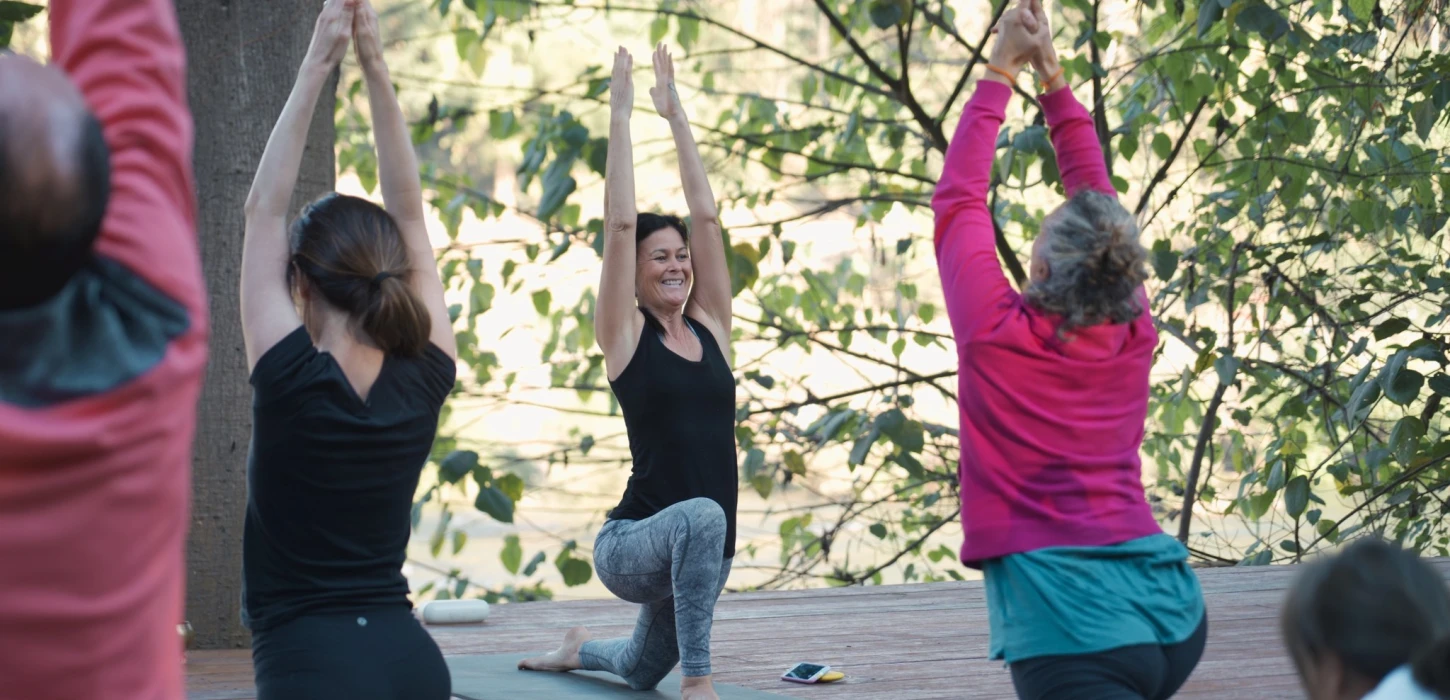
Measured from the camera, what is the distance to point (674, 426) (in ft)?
11.4

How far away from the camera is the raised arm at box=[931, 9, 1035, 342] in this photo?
2363mm

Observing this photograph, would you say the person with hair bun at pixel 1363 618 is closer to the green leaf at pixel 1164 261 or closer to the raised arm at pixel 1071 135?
the raised arm at pixel 1071 135

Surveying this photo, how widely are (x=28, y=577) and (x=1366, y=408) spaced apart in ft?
15.5

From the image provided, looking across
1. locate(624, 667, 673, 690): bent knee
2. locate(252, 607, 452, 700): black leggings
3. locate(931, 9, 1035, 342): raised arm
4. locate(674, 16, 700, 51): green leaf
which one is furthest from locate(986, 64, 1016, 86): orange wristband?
locate(674, 16, 700, 51): green leaf

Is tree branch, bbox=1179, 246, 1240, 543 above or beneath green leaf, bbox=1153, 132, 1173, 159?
beneath

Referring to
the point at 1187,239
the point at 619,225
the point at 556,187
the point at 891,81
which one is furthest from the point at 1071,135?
the point at 1187,239

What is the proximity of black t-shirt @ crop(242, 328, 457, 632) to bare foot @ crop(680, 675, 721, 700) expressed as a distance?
4.57 ft

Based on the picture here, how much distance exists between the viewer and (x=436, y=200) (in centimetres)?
693

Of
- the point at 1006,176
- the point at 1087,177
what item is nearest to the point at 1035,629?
the point at 1087,177

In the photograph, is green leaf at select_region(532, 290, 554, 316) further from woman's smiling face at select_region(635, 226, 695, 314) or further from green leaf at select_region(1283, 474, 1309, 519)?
green leaf at select_region(1283, 474, 1309, 519)

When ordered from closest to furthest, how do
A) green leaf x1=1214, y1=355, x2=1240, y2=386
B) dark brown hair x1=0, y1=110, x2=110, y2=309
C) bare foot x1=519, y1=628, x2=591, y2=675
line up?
1. dark brown hair x1=0, y1=110, x2=110, y2=309
2. bare foot x1=519, y1=628, x2=591, y2=675
3. green leaf x1=1214, y1=355, x2=1240, y2=386

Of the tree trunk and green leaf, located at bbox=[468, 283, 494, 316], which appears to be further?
green leaf, located at bbox=[468, 283, 494, 316]

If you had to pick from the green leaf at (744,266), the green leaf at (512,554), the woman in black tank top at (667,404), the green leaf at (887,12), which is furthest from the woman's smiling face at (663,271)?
the green leaf at (512,554)

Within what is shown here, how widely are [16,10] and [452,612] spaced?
261cm
